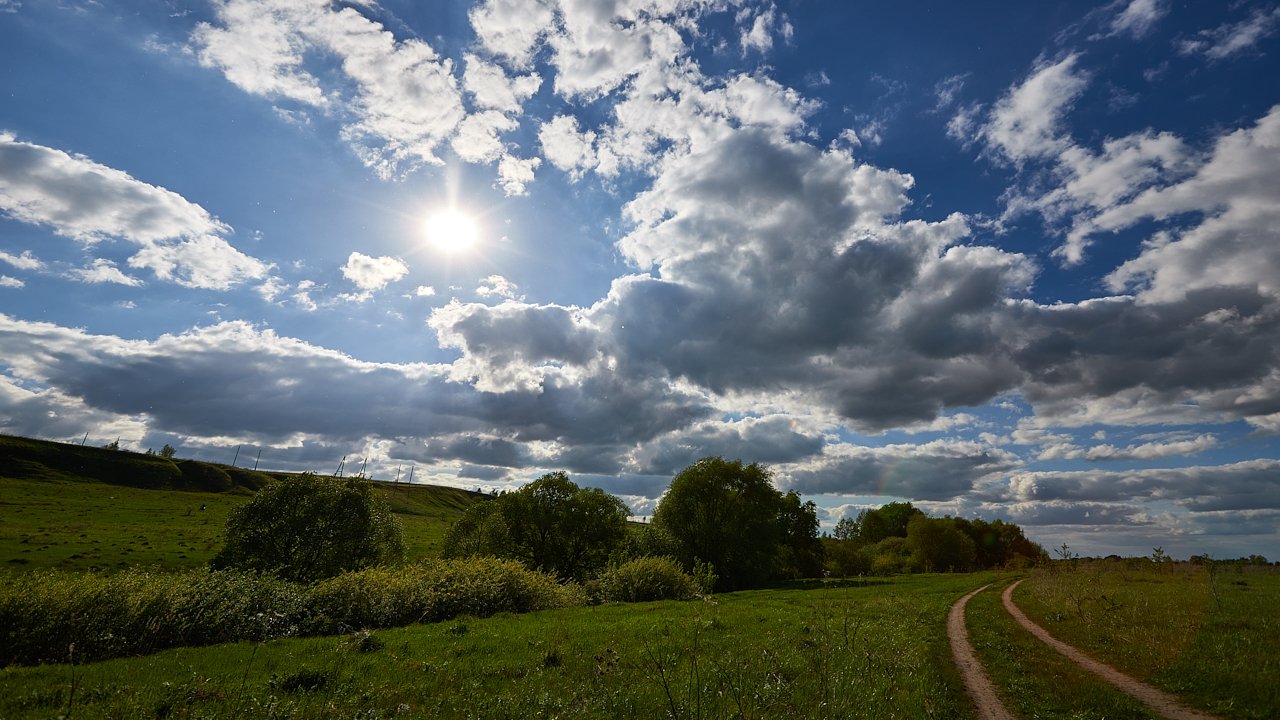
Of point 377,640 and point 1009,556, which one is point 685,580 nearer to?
point 377,640

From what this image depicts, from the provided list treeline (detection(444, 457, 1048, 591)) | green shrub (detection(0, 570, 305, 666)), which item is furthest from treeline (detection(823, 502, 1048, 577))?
green shrub (detection(0, 570, 305, 666))

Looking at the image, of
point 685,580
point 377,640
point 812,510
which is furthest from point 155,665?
point 812,510

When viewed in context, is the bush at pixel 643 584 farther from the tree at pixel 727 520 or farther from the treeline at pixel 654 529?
the tree at pixel 727 520

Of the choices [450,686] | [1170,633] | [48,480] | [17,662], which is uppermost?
[1170,633]

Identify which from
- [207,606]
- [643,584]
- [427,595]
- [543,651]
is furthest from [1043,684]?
[207,606]

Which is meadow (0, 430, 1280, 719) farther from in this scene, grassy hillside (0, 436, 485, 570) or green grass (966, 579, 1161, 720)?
grassy hillside (0, 436, 485, 570)

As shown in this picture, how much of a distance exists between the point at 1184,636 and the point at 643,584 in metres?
29.9

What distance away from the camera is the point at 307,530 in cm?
4719

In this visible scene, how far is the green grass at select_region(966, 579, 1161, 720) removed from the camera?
13.1m

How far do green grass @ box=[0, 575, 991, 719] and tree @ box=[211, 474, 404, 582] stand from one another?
96.6ft

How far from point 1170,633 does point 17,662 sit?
135 ft

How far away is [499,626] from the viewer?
24.8 m

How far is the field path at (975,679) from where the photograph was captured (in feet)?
42.8

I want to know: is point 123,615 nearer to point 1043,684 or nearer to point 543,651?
point 543,651
